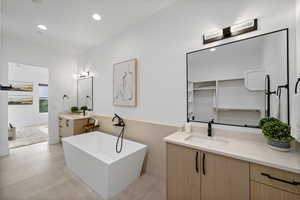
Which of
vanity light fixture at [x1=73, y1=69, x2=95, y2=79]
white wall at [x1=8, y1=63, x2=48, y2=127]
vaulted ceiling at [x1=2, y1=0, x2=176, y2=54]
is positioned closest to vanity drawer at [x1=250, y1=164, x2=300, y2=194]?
vaulted ceiling at [x1=2, y1=0, x2=176, y2=54]

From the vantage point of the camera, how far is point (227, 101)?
1.54m

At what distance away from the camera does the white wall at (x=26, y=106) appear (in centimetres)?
505

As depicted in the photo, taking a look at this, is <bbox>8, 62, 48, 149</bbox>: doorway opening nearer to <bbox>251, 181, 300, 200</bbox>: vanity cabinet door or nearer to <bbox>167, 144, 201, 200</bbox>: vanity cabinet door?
<bbox>167, 144, 201, 200</bbox>: vanity cabinet door

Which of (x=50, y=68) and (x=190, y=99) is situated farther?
(x=50, y=68)

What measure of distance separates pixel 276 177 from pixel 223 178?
366mm

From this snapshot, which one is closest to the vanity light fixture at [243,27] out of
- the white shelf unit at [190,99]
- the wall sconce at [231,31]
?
the wall sconce at [231,31]

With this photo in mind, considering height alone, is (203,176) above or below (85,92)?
below

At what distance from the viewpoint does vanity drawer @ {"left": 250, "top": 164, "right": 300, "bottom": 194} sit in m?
0.82

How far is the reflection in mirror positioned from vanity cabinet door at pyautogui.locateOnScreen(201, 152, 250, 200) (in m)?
3.26

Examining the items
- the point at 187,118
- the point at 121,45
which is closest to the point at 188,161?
the point at 187,118

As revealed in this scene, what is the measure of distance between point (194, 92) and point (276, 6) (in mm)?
1202

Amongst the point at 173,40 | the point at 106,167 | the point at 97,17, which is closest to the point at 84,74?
the point at 97,17

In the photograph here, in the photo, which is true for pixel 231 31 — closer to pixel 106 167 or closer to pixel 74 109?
pixel 106 167

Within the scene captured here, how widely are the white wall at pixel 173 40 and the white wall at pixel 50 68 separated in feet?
6.87
